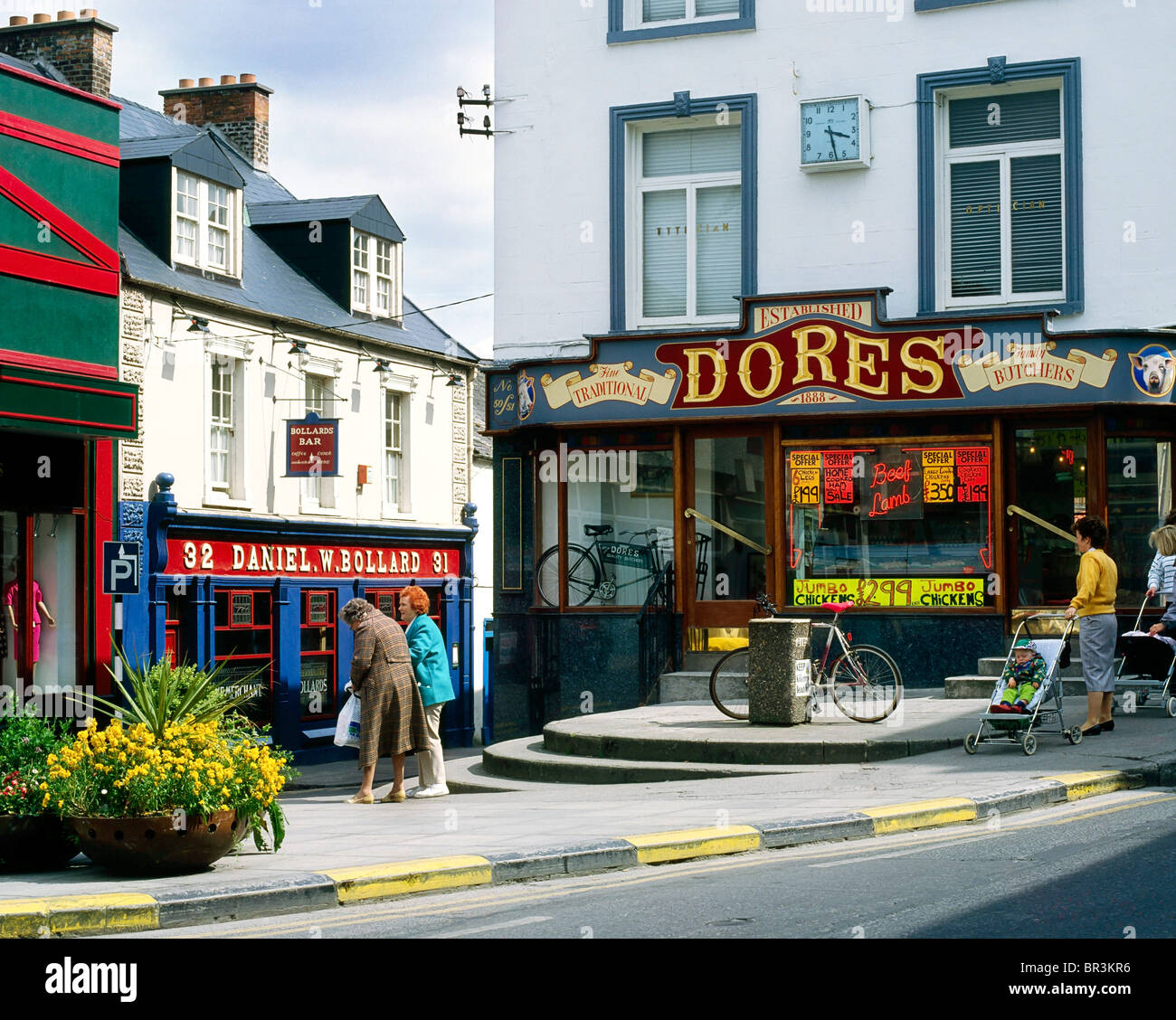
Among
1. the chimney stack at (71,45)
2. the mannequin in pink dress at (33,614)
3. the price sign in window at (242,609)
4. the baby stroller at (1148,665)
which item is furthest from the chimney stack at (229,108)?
the baby stroller at (1148,665)

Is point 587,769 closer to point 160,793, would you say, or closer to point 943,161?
point 160,793

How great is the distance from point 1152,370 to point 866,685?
205 inches

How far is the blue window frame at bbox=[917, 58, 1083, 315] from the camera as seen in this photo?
59.1ft

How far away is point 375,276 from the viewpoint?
101 ft

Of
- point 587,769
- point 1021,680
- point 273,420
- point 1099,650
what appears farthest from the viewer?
point 273,420

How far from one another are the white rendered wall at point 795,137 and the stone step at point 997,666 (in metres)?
3.72

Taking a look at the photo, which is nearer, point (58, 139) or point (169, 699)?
point (169, 699)

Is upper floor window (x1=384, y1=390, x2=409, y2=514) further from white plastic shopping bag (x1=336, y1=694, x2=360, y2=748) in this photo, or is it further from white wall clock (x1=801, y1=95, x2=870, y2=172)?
white plastic shopping bag (x1=336, y1=694, x2=360, y2=748)

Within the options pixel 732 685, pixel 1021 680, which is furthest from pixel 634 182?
pixel 1021 680

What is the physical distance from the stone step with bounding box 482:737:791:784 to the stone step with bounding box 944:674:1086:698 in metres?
4.03

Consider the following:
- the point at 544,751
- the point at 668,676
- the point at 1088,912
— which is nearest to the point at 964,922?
the point at 1088,912

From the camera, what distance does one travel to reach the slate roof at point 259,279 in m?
25.3

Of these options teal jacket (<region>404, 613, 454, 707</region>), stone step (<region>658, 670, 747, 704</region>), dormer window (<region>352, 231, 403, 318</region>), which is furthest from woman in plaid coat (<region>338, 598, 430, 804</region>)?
dormer window (<region>352, 231, 403, 318</region>)
